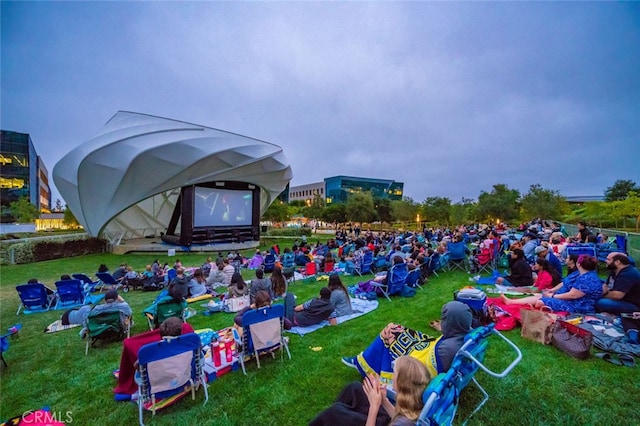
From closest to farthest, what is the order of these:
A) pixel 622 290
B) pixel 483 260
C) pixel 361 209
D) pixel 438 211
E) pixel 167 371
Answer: pixel 167 371, pixel 622 290, pixel 483 260, pixel 438 211, pixel 361 209

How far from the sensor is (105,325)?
17.3 feet

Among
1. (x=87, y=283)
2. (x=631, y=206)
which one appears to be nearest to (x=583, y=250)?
(x=87, y=283)

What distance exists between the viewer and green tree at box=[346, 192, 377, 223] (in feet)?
153

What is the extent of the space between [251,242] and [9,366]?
72.9 ft

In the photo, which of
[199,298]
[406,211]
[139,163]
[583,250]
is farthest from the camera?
[406,211]

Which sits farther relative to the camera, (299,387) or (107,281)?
(107,281)

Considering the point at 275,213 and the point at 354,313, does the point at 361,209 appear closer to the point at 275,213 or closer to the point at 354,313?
the point at 275,213

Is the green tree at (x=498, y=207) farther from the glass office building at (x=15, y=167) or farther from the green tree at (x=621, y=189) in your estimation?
the glass office building at (x=15, y=167)

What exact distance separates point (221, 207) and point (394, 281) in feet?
72.9

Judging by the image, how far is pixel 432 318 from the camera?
6117mm

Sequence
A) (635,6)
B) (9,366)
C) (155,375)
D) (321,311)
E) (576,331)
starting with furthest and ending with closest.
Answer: (635,6), (321,311), (9,366), (576,331), (155,375)

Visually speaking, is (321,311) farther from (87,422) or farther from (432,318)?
(87,422)

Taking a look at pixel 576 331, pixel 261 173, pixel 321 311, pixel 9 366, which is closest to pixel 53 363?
pixel 9 366

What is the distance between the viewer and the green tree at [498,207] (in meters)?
42.5
